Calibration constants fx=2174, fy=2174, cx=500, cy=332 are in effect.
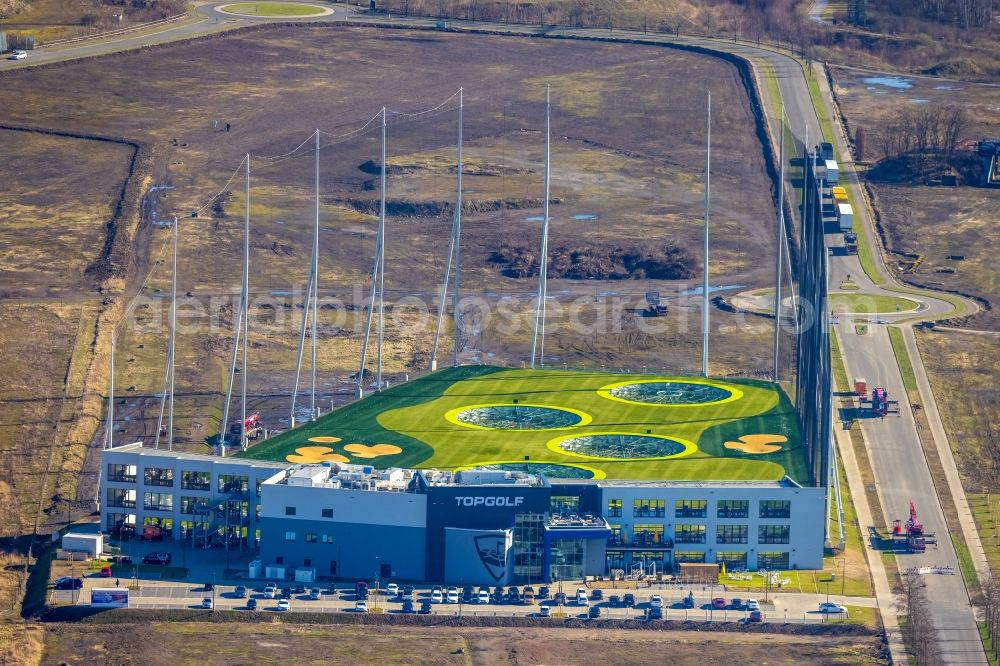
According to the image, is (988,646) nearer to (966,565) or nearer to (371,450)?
(966,565)

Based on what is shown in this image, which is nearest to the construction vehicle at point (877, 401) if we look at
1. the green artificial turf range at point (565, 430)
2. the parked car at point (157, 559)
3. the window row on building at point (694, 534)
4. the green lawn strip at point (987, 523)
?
the green artificial turf range at point (565, 430)

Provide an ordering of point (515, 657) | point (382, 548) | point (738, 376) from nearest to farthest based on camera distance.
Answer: point (515, 657)
point (382, 548)
point (738, 376)

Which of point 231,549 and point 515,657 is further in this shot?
point 231,549

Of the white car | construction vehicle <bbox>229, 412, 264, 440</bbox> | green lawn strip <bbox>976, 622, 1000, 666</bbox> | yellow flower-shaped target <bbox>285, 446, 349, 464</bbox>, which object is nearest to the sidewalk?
green lawn strip <bbox>976, 622, 1000, 666</bbox>

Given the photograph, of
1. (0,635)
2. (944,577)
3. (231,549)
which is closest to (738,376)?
(944,577)

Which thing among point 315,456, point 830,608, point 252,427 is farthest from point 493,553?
point 252,427

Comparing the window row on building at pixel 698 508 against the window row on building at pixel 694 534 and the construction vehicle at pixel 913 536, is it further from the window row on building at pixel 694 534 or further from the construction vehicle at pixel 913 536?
the construction vehicle at pixel 913 536

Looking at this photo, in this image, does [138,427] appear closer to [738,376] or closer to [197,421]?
[197,421]
